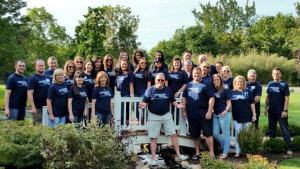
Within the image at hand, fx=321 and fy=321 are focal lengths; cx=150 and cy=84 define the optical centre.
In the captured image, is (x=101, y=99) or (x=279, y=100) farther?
(x=279, y=100)

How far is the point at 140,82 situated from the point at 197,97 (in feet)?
4.88

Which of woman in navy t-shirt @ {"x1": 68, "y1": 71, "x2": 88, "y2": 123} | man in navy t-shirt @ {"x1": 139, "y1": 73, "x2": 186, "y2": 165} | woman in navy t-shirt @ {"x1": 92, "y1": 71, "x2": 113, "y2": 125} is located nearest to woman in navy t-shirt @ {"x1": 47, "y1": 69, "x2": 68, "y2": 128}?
woman in navy t-shirt @ {"x1": 68, "y1": 71, "x2": 88, "y2": 123}

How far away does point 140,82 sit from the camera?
25.6 feet

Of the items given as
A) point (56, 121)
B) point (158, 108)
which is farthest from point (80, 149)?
point (158, 108)

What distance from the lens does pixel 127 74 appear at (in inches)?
302

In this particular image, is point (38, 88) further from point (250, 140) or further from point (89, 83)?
point (250, 140)

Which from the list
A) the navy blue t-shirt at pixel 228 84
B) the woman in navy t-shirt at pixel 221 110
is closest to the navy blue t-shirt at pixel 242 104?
the woman in navy t-shirt at pixel 221 110

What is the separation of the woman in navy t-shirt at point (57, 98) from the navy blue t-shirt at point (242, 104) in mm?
3853

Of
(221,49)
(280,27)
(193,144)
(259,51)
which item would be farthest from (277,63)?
(193,144)

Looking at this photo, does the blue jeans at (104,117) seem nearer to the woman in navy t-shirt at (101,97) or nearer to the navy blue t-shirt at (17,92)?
the woman in navy t-shirt at (101,97)

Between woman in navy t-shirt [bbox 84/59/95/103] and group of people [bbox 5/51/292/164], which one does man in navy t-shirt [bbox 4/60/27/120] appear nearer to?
group of people [bbox 5/51/292/164]

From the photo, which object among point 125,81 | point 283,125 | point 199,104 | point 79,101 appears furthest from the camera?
point 283,125

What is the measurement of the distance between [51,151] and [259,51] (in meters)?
45.5

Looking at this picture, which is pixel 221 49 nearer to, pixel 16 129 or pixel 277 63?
pixel 277 63
